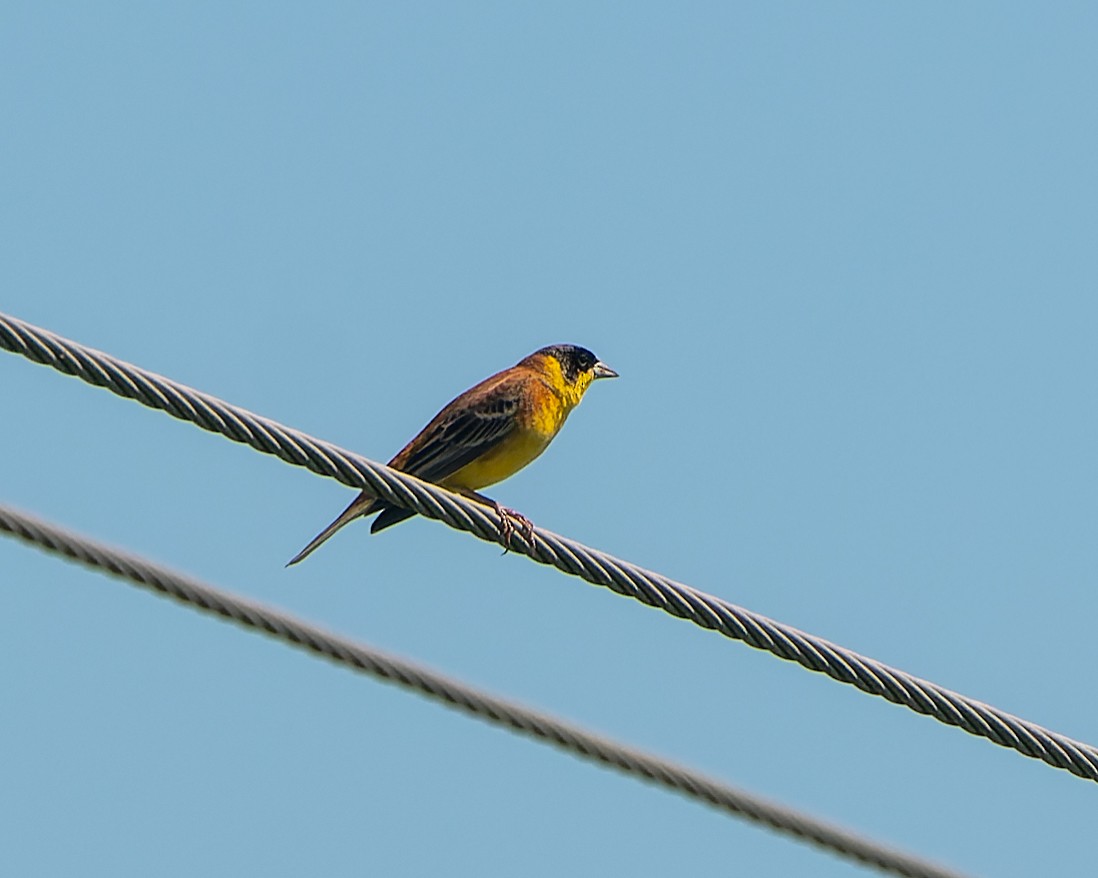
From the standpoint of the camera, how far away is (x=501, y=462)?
11.1m

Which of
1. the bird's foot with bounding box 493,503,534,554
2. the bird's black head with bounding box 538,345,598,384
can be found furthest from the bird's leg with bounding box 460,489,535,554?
the bird's black head with bounding box 538,345,598,384

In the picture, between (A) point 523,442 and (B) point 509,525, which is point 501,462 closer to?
(A) point 523,442

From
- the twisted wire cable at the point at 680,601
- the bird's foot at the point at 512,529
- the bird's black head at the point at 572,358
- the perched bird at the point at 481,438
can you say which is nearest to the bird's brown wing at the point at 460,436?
the perched bird at the point at 481,438

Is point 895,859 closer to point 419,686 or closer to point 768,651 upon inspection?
point 768,651

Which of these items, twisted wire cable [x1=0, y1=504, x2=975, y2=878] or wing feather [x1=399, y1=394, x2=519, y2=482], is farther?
wing feather [x1=399, y1=394, x2=519, y2=482]

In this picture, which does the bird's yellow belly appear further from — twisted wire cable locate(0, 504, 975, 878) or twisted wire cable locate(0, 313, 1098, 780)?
twisted wire cable locate(0, 504, 975, 878)

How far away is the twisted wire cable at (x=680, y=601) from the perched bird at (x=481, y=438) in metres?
3.68

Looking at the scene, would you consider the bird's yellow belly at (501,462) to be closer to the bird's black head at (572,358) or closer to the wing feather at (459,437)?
the wing feather at (459,437)

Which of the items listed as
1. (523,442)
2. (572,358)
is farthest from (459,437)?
(572,358)

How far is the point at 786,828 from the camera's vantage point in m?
5.65

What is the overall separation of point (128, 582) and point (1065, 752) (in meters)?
2.93

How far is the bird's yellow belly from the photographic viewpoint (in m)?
11.0

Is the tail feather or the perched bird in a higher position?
the perched bird

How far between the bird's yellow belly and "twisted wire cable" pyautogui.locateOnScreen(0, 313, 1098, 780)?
4.11 meters
